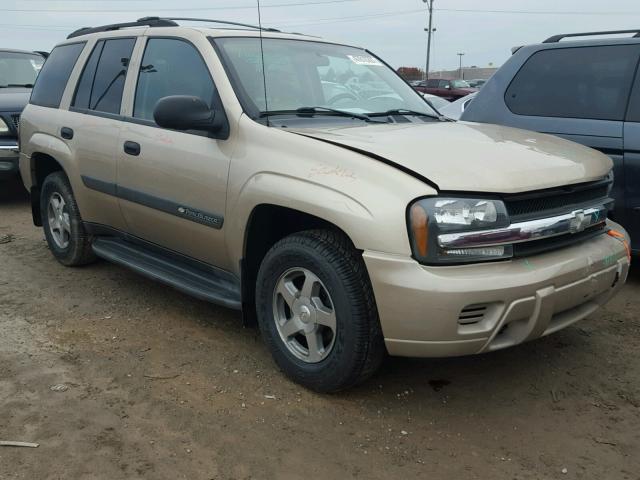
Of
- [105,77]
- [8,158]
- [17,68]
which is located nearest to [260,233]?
[105,77]

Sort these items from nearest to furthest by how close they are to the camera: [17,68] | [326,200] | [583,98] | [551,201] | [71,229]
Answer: [326,200]
[551,201]
[583,98]
[71,229]
[17,68]

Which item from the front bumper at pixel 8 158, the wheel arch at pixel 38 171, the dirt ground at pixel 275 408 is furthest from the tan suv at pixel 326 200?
the front bumper at pixel 8 158

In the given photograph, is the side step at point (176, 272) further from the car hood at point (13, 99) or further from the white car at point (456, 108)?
the car hood at point (13, 99)

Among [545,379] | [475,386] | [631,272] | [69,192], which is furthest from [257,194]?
[631,272]

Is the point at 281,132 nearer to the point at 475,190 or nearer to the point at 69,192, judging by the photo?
the point at 475,190

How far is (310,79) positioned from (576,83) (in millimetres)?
2151

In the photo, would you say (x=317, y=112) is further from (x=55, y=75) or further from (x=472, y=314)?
(x=55, y=75)

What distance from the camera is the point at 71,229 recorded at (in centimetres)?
498

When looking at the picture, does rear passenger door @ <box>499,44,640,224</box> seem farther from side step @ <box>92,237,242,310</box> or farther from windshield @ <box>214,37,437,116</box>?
side step @ <box>92,237,242,310</box>

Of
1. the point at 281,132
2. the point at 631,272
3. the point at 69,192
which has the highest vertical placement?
the point at 281,132

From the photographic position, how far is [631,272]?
5.02 meters

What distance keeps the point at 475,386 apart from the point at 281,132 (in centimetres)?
163

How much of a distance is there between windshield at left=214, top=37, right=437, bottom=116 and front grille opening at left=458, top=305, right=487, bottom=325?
5.12ft

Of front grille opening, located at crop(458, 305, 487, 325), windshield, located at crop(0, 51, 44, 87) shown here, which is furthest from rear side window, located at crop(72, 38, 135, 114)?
windshield, located at crop(0, 51, 44, 87)
